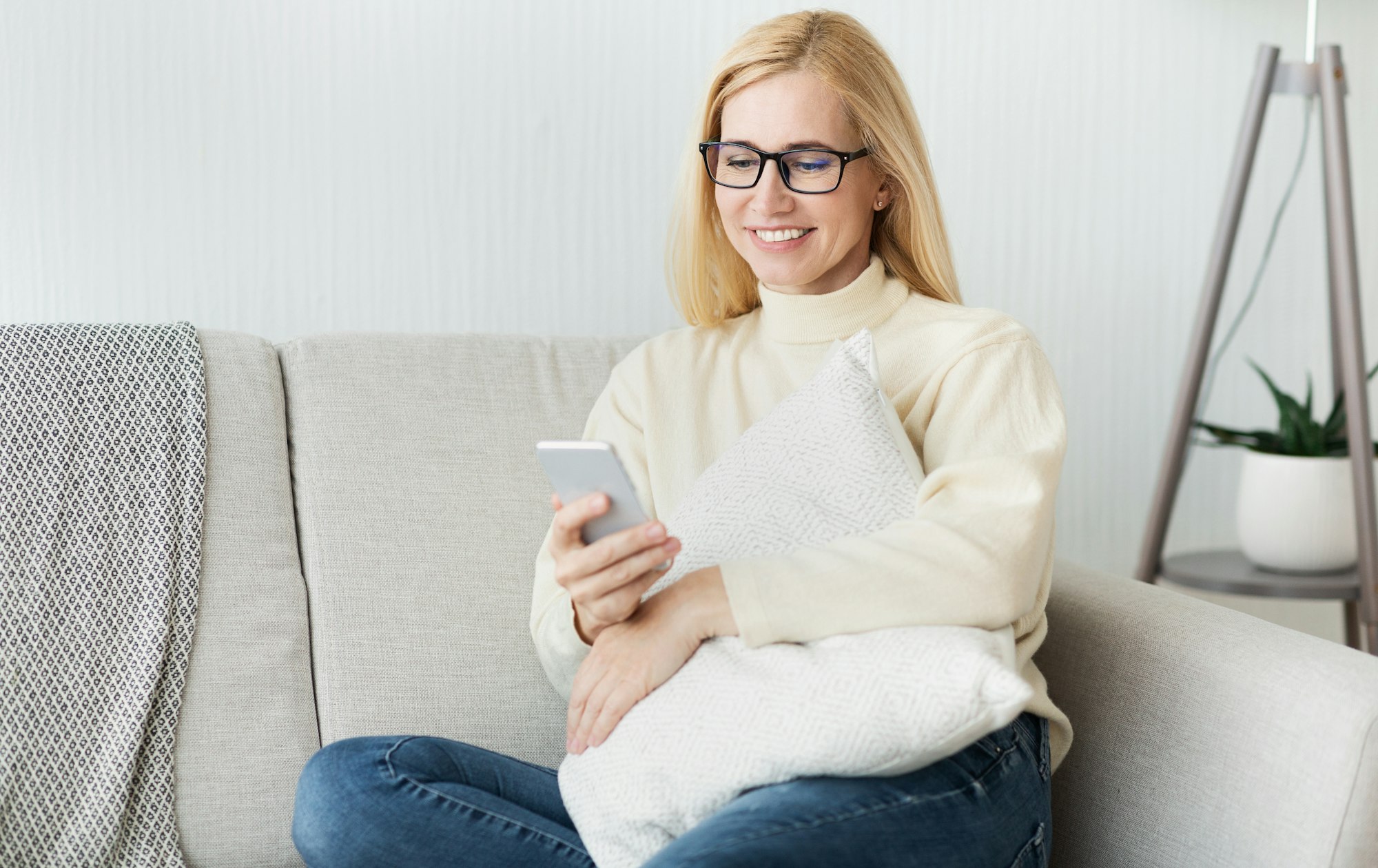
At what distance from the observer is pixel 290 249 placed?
1.64 meters

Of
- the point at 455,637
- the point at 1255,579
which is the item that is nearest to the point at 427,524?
the point at 455,637

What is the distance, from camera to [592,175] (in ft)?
5.78

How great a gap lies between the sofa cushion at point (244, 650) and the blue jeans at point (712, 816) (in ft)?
0.43

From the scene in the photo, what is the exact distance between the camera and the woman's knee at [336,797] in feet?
3.41

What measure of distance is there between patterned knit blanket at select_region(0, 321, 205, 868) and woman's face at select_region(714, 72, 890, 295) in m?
0.62

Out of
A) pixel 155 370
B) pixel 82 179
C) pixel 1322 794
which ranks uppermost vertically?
pixel 82 179

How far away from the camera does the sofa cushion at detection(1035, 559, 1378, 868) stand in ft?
3.09

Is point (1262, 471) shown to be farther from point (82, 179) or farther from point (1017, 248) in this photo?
point (82, 179)

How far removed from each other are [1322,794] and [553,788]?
65cm

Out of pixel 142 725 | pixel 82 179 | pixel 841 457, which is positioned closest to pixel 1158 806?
pixel 841 457

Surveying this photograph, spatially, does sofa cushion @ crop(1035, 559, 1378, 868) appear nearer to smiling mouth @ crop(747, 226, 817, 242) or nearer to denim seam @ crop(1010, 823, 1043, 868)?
denim seam @ crop(1010, 823, 1043, 868)

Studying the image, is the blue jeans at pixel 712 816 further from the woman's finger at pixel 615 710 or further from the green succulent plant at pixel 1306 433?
the green succulent plant at pixel 1306 433

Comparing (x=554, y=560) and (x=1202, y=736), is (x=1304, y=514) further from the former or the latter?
(x=554, y=560)

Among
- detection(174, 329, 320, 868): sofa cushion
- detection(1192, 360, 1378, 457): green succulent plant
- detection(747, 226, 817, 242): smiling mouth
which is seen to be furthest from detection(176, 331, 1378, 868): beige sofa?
detection(1192, 360, 1378, 457): green succulent plant
